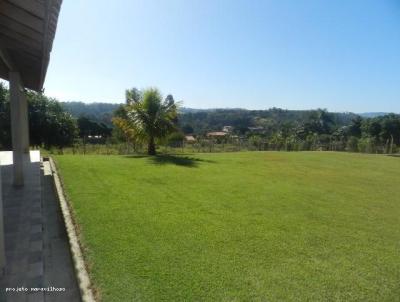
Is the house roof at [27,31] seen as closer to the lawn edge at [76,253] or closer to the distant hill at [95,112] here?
the lawn edge at [76,253]

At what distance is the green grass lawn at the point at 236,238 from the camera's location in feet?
11.0

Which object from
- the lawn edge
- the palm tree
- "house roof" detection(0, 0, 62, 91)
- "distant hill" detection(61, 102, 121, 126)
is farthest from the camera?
"distant hill" detection(61, 102, 121, 126)

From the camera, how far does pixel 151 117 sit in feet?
51.2

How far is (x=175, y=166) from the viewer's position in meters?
11.2

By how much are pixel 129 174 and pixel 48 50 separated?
4.84 meters

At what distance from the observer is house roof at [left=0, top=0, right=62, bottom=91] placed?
352cm

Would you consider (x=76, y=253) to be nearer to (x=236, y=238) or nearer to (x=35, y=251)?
(x=35, y=251)

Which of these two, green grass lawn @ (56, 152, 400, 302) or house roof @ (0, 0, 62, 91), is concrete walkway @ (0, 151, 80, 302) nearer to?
green grass lawn @ (56, 152, 400, 302)

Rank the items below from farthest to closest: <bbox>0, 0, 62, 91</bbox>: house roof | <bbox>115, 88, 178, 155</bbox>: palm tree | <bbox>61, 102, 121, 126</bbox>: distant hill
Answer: <bbox>61, 102, 121, 126</bbox>: distant hill
<bbox>115, 88, 178, 155</bbox>: palm tree
<bbox>0, 0, 62, 91</bbox>: house roof

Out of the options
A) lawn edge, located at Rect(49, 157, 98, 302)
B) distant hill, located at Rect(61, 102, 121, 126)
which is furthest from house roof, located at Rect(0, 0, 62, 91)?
distant hill, located at Rect(61, 102, 121, 126)

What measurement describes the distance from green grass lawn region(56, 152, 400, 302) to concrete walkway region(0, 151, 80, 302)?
0.32 meters

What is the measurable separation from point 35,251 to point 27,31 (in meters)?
2.84

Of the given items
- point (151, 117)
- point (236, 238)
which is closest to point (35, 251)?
point (236, 238)

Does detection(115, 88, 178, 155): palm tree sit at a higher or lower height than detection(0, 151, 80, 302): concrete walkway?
higher
